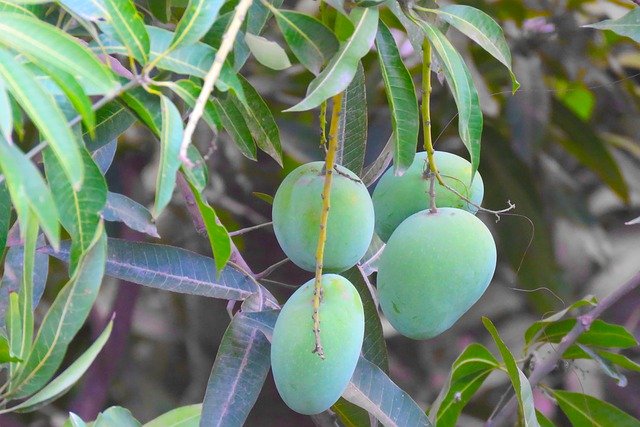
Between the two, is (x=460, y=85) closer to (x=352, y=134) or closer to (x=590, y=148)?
(x=352, y=134)

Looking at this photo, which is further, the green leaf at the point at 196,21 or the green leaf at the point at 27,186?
the green leaf at the point at 196,21

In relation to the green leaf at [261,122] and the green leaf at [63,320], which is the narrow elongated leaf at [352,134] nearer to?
Result: the green leaf at [261,122]

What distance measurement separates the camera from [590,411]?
2.68ft

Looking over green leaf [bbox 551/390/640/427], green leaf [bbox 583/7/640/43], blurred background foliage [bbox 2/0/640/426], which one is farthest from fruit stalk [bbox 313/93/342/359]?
blurred background foliage [bbox 2/0/640/426]

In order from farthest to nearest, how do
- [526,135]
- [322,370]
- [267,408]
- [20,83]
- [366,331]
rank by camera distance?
[267,408]
[526,135]
[366,331]
[322,370]
[20,83]

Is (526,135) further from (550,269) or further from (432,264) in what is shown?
(432,264)

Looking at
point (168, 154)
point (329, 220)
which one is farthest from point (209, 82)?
point (329, 220)

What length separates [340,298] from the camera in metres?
0.53

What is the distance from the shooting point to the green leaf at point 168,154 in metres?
0.40

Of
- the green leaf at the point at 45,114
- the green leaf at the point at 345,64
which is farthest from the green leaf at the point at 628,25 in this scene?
the green leaf at the point at 45,114

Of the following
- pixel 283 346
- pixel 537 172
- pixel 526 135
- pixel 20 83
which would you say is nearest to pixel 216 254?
pixel 283 346

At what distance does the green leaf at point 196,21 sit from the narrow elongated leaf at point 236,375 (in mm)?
228

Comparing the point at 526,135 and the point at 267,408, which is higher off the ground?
the point at 526,135

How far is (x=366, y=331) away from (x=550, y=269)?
0.88 meters
